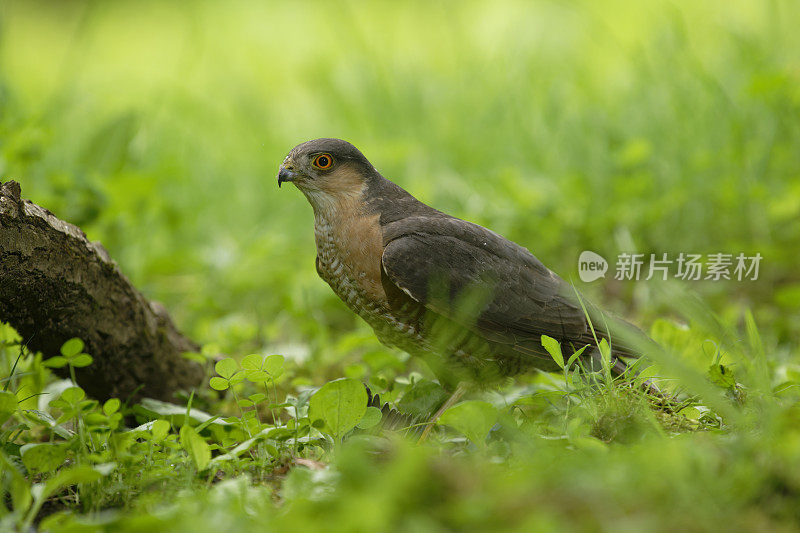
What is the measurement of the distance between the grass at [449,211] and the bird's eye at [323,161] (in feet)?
3.07

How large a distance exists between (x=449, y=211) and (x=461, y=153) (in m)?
1.20

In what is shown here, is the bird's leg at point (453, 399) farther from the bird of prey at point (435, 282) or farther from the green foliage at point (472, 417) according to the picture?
the green foliage at point (472, 417)

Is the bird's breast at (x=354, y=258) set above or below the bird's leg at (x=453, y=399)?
above

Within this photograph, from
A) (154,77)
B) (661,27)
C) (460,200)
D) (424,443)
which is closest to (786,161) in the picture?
(661,27)

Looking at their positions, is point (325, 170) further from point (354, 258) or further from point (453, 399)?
point (453, 399)

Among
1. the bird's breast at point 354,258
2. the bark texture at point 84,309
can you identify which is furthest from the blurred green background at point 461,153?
the bird's breast at point 354,258

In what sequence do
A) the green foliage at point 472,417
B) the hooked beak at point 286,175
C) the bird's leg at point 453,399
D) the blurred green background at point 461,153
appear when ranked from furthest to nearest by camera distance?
the blurred green background at point 461,153 → the hooked beak at point 286,175 → the bird's leg at point 453,399 → the green foliage at point 472,417

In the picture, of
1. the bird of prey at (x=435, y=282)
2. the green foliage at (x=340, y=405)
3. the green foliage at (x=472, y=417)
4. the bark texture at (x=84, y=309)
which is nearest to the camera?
the green foliage at (x=472, y=417)

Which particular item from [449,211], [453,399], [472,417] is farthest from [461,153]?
[472,417]

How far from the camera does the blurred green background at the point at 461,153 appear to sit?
4.54 m

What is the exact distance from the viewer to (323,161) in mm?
3232

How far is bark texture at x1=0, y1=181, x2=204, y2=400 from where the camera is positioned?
2.47 m

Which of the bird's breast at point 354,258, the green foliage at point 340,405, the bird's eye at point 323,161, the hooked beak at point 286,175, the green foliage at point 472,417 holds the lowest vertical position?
the green foliage at point 340,405

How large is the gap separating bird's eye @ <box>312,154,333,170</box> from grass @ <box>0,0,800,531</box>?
937mm
